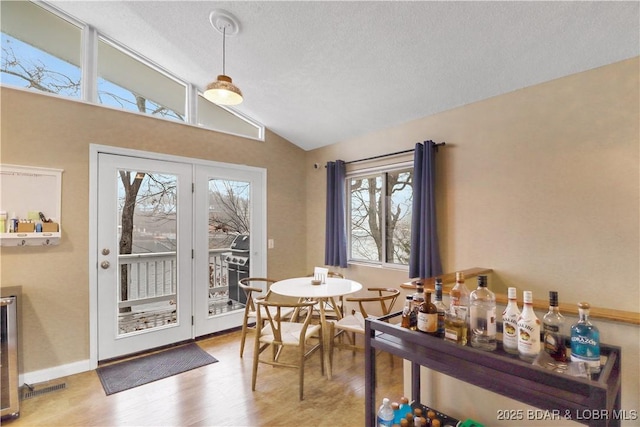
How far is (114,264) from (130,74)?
75.4 inches

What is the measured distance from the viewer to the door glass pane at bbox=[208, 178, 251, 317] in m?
3.64

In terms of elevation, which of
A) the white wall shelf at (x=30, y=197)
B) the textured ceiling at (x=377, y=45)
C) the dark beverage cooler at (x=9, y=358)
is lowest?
the dark beverage cooler at (x=9, y=358)

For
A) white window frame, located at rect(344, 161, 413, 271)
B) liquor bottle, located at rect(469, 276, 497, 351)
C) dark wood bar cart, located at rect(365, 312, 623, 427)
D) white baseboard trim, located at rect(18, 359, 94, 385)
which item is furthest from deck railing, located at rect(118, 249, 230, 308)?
liquor bottle, located at rect(469, 276, 497, 351)

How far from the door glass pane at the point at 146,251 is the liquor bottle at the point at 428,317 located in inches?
111

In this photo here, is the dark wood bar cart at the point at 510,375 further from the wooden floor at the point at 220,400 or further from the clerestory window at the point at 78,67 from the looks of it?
the clerestory window at the point at 78,67

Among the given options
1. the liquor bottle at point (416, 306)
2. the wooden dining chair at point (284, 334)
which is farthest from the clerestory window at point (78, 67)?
the liquor bottle at point (416, 306)

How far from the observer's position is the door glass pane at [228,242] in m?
3.64

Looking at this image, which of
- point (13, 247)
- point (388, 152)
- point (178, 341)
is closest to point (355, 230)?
point (388, 152)

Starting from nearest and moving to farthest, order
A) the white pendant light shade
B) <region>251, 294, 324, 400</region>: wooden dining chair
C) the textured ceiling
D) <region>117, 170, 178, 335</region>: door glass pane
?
1. the textured ceiling
2. the white pendant light shade
3. <region>251, 294, 324, 400</region>: wooden dining chair
4. <region>117, 170, 178, 335</region>: door glass pane

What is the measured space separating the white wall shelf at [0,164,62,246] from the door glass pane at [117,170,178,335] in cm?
49

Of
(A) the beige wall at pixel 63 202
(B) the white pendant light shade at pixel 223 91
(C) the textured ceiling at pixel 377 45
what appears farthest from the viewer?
(A) the beige wall at pixel 63 202

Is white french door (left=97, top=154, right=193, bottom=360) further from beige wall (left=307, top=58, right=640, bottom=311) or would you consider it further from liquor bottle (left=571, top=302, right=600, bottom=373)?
liquor bottle (left=571, top=302, right=600, bottom=373)

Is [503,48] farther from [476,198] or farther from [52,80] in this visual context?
[52,80]

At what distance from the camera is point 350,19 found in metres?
2.11
